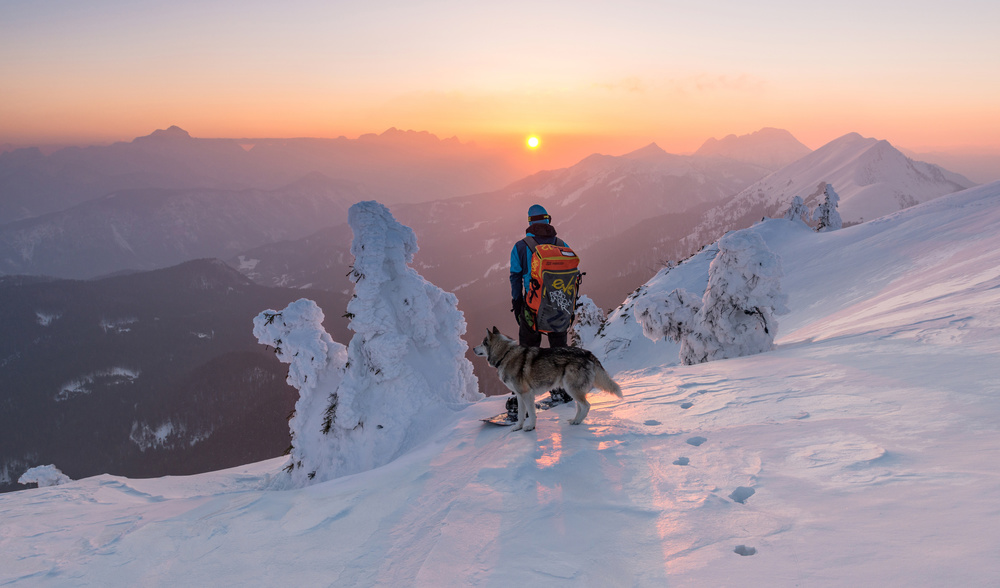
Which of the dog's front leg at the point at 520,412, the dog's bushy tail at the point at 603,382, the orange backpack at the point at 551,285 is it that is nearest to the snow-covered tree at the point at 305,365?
the dog's front leg at the point at 520,412

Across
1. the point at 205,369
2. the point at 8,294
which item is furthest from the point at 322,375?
the point at 8,294

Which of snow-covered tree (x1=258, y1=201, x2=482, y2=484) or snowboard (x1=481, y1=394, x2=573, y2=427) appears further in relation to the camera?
snow-covered tree (x1=258, y1=201, x2=482, y2=484)

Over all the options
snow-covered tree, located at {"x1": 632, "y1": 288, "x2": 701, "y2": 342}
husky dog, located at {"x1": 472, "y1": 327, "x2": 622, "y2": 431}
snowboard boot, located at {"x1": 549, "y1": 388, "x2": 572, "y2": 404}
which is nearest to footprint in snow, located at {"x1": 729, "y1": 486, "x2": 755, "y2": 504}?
husky dog, located at {"x1": 472, "y1": 327, "x2": 622, "y2": 431}

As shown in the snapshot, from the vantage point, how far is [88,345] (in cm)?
16362

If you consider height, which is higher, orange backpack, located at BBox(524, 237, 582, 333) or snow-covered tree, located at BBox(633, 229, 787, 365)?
orange backpack, located at BBox(524, 237, 582, 333)

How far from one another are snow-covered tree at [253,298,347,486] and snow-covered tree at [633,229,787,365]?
14.4 meters

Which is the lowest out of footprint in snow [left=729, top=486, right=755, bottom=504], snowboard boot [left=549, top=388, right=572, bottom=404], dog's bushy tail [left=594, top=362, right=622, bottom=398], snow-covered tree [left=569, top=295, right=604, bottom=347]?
snow-covered tree [left=569, top=295, right=604, bottom=347]

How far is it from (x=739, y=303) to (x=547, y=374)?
35.8ft

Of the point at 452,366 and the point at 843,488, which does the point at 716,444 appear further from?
the point at 452,366

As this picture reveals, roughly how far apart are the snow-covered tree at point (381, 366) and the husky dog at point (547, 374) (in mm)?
8953

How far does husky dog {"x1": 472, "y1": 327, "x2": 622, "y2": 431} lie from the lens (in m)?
6.58

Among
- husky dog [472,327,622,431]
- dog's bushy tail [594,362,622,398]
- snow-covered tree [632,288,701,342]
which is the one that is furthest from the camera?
snow-covered tree [632,288,701,342]

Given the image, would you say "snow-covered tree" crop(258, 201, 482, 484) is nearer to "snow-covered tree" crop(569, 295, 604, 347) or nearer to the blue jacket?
the blue jacket

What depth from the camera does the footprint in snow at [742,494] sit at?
3.98 meters
